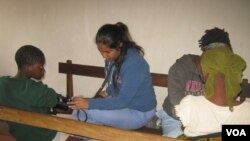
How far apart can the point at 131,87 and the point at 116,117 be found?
28cm

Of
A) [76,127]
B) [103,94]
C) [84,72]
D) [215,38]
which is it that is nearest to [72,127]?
[76,127]

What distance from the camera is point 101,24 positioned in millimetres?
3371

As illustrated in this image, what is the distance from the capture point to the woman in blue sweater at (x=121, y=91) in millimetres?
2285

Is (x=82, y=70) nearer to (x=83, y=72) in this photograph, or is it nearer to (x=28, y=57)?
(x=83, y=72)

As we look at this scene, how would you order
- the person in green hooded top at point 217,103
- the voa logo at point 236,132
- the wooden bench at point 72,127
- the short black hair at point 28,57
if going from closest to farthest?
the wooden bench at point 72,127 → the voa logo at point 236,132 → the person in green hooded top at point 217,103 → the short black hair at point 28,57

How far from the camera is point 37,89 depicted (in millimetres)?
2092

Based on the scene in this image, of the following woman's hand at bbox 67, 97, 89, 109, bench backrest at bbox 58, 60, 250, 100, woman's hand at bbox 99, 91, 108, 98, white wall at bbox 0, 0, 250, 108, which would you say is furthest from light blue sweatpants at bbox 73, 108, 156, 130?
white wall at bbox 0, 0, 250, 108

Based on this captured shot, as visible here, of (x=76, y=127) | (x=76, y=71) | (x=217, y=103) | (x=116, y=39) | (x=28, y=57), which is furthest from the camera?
(x=76, y=71)

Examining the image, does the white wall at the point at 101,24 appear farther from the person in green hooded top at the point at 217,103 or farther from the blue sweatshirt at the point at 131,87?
the person in green hooded top at the point at 217,103

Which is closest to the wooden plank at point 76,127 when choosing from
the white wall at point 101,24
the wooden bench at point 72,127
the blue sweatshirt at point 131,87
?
the wooden bench at point 72,127

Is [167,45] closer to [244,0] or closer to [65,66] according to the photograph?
[244,0]

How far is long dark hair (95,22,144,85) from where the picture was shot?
89.4 inches

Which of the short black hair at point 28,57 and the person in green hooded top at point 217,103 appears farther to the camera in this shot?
the short black hair at point 28,57

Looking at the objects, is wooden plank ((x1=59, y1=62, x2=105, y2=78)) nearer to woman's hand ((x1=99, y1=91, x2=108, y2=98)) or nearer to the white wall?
the white wall
